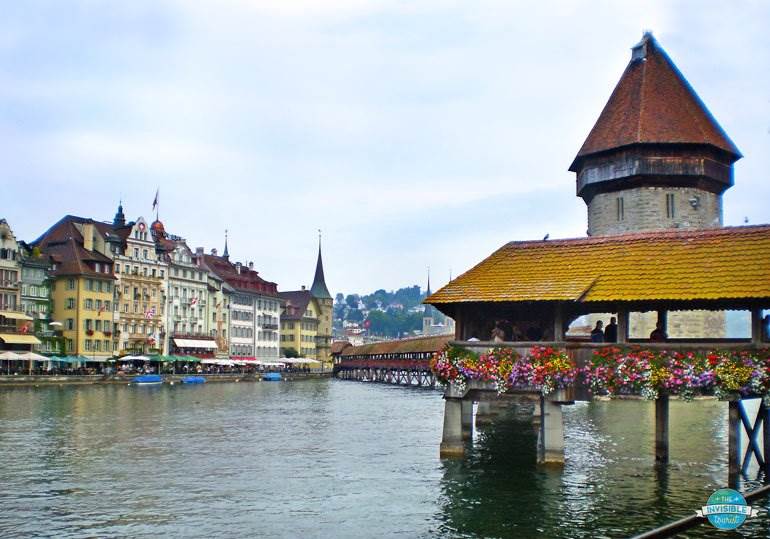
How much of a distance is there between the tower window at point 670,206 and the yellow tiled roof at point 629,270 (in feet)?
99.7

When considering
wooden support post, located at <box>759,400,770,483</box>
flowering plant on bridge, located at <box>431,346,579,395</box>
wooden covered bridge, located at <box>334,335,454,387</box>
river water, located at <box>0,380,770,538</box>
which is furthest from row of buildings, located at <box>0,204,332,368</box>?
wooden support post, located at <box>759,400,770,483</box>

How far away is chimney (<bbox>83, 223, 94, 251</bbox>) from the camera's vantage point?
97.9 metres

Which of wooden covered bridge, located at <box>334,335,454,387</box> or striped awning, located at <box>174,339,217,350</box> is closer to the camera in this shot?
wooden covered bridge, located at <box>334,335,454,387</box>

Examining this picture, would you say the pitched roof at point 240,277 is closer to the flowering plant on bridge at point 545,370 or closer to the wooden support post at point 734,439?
the flowering plant on bridge at point 545,370

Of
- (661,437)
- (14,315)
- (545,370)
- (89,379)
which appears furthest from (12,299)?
(545,370)

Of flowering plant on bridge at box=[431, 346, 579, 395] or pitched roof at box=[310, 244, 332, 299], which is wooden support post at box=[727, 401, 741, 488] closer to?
flowering plant on bridge at box=[431, 346, 579, 395]

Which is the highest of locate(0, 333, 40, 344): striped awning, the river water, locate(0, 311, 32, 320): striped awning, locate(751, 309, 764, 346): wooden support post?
locate(0, 311, 32, 320): striped awning

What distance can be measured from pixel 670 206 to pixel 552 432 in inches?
1324

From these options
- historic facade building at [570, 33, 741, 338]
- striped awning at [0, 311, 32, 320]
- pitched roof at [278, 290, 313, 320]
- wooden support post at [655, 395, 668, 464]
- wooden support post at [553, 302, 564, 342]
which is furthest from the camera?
pitched roof at [278, 290, 313, 320]

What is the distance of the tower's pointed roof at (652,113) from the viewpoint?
5456cm

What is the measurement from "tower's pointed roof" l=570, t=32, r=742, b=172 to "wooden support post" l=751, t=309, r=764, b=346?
33493 mm

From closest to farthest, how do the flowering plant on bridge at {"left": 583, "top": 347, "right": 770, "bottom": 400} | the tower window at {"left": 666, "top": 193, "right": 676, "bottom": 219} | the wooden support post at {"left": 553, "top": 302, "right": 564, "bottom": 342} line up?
1. the flowering plant on bridge at {"left": 583, "top": 347, "right": 770, "bottom": 400}
2. the wooden support post at {"left": 553, "top": 302, "right": 564, "bottom": 342}
3. the tower window at {"left": 666, "top": 193, "right": 676, "bottom": 219}

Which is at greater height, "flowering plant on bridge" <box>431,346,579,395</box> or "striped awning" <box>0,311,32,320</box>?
"striped awning" <box>0,311,32,320</box>

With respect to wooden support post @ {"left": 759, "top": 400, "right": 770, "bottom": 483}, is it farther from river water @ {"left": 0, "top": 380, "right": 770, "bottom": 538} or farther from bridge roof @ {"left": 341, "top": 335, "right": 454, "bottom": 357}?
bridge roof @ {"left": 341, "top": 335, "right": 454, "bottom": 357}
